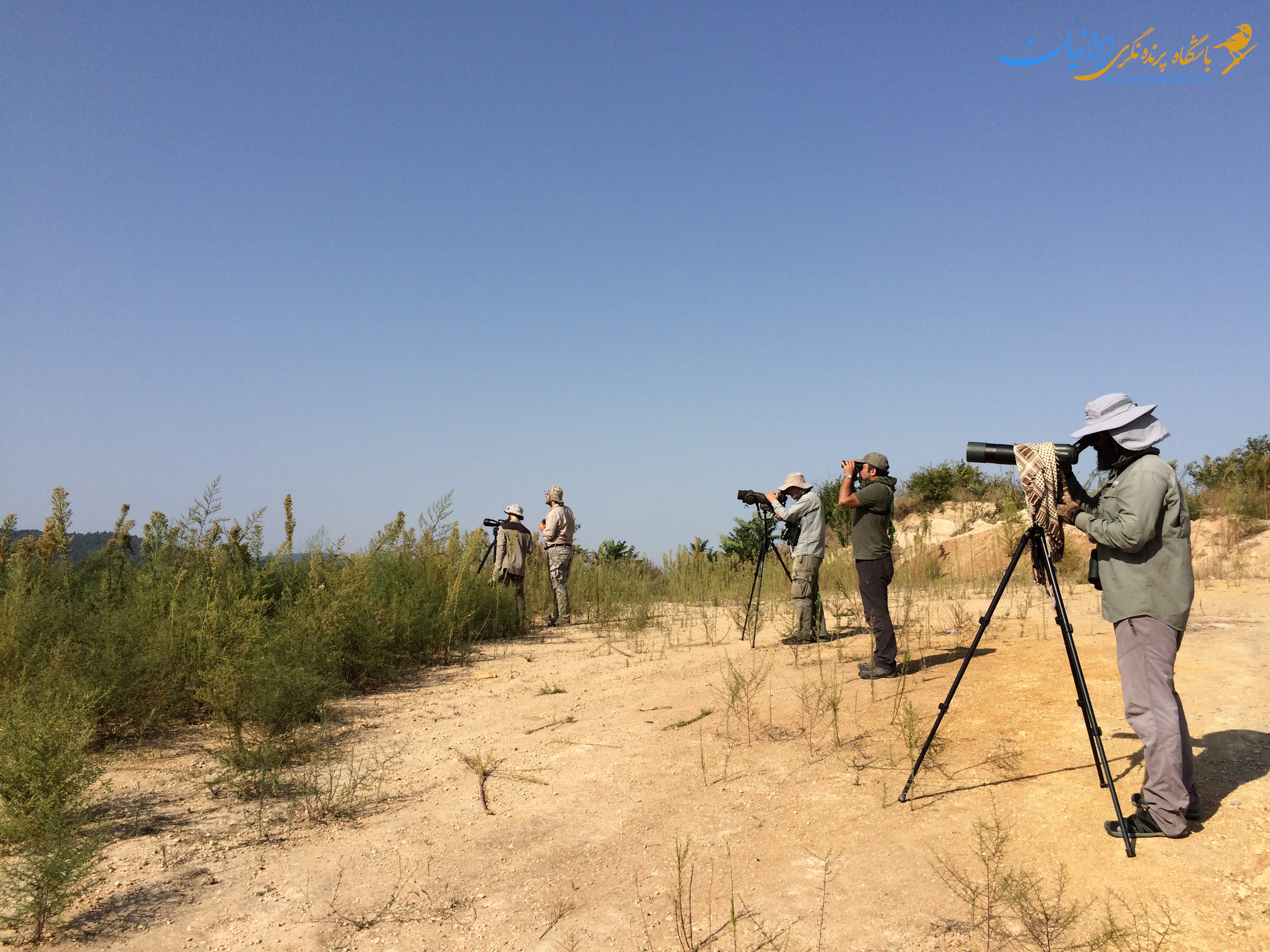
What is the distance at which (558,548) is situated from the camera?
11898mm

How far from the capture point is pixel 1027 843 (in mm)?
3588

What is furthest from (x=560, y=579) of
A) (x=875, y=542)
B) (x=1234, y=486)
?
(x=1234, y=486)

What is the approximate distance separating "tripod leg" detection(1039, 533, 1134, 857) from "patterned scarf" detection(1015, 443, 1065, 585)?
110 mm

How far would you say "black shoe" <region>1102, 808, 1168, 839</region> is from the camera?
3.49 m

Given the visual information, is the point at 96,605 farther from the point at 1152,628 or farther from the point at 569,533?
the point at 1152,628

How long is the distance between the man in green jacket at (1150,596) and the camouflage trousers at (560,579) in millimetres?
8897

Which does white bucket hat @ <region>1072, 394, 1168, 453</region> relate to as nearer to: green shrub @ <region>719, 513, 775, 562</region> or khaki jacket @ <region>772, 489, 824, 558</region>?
khaki jacket @ <region>772, 489, 824, 558</region>

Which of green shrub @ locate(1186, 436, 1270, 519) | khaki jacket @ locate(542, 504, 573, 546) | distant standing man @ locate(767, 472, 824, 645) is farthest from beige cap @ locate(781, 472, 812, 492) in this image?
green shrub @ locate(1186, 436, 1270, 519)

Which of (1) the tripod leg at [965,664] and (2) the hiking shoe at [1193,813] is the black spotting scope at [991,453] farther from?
(2) the hiking shoe at [1193,813]

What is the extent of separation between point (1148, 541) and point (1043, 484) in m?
0.52

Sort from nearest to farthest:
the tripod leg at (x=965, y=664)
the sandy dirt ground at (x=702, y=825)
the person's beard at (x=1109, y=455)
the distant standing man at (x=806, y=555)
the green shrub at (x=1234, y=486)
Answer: the sandy dirt ground at (x=702, y=825) < the person's beard at (x=1109, y=455) < the tripod leg at (x=965, y=664) < the distant standing man at (x=806, y=555) < the green shrub at (x=1234, y=486)

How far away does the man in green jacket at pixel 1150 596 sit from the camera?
11.4 feet

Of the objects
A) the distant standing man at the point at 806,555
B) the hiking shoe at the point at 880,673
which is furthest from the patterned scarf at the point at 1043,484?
the distant standing man at the point at 806,555

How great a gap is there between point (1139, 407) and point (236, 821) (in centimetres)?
529
